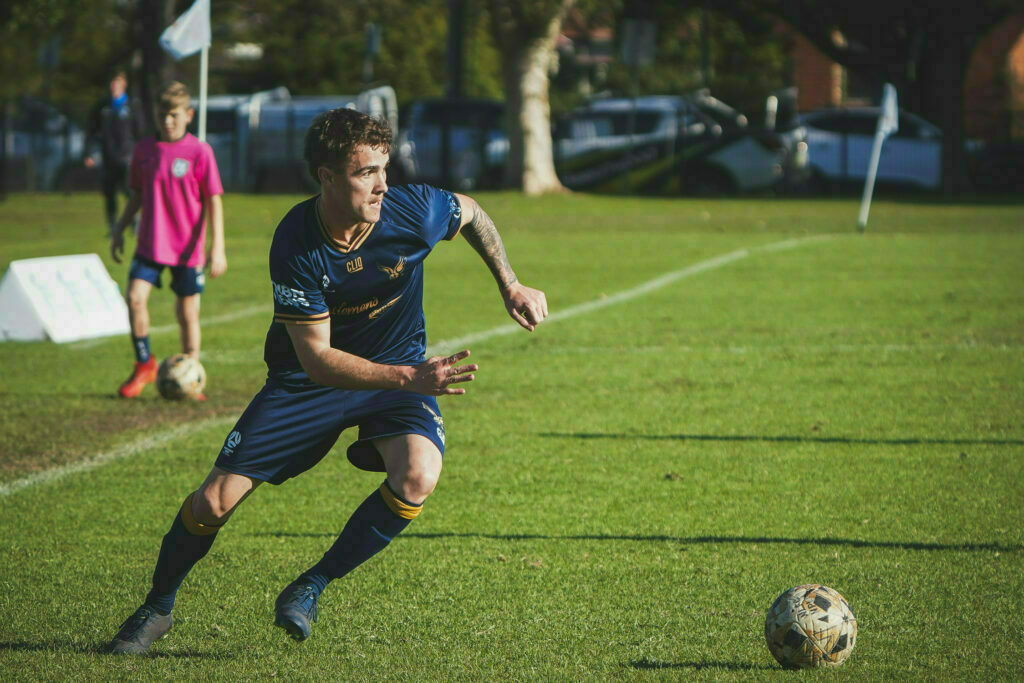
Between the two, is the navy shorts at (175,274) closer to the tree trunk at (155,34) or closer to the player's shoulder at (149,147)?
the player's shoulder at (149,147)

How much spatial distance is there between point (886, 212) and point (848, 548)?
19.5m

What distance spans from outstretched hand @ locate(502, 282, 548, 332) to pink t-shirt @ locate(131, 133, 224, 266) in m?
4.32

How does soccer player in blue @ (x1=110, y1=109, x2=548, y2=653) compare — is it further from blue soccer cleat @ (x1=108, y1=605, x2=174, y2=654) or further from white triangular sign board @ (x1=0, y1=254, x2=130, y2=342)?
white triangular sign board @ (x1=0, y1=254, x2=130, y2=342)

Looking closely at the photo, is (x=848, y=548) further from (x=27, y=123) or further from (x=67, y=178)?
(x=27, y=123)

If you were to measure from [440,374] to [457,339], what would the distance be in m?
6.75

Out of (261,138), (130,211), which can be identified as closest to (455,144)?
(261,138)

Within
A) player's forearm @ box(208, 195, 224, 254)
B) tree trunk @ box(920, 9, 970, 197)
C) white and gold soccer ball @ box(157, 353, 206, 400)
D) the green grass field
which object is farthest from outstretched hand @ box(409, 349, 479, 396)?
tree trunk @ box(920, 9, 970, 197)

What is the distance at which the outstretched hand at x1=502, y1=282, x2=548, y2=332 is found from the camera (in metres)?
4.44

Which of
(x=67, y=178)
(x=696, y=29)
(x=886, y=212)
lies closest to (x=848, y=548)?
(x=886, y=212)

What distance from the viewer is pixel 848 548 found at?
5211mm

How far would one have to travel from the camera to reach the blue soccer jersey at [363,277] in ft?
13.2

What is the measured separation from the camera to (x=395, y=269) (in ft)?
14.0

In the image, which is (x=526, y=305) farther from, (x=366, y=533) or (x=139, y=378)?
(x=139, y=378)

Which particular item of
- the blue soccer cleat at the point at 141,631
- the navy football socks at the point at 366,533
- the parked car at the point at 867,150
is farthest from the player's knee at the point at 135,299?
the parked car at the point at 867,150
